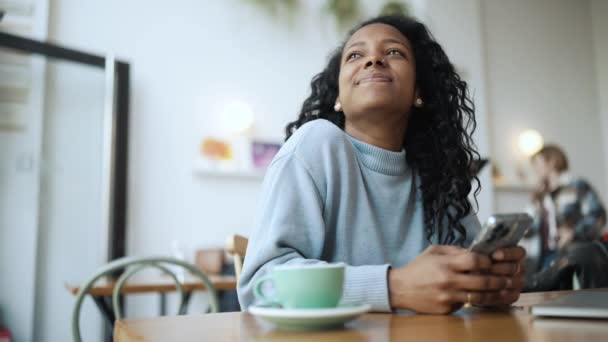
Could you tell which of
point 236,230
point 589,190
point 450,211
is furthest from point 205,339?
point 589,190

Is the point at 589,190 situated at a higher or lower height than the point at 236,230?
higher

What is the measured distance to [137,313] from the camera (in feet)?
12.2

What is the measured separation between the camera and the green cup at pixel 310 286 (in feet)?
2.01

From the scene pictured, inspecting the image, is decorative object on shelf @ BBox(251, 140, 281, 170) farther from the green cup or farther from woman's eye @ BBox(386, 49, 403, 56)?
the green cup

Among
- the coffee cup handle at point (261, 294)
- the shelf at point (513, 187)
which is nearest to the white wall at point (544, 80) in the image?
the shelf at point (513, 187)

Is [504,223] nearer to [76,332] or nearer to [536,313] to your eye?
[536,313]

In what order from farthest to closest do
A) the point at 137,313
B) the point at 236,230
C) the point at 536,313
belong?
the point at 236,230 → the point at 137,313 → the point at 536,313

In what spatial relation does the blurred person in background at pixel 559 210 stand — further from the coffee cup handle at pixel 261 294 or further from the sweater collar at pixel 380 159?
the coffee cup handle at pixel 261 294

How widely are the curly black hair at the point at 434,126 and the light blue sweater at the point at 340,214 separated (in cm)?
4

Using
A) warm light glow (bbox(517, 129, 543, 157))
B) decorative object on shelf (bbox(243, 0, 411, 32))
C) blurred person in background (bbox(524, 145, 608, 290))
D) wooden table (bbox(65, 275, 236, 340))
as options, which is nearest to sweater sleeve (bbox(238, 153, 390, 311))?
wooden table (bbox(65, 275, 236, 340))

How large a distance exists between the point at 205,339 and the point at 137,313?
3.41 m

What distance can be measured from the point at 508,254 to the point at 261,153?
11.6 ft

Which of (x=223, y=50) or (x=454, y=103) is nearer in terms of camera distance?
(x=454, y=103)

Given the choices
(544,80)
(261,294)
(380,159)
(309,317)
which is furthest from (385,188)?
(544,80)
